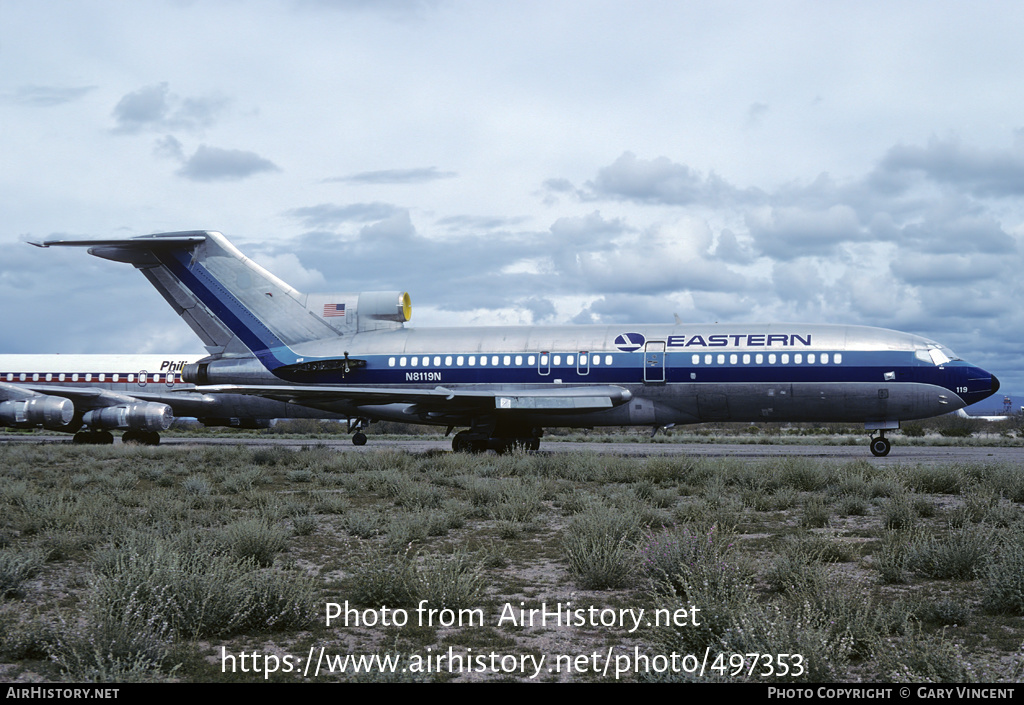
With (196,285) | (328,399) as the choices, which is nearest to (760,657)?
(328,399)

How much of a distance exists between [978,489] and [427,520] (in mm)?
9591

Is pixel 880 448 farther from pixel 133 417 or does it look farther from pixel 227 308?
pixel 133 417

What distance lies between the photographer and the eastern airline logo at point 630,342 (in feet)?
78.4

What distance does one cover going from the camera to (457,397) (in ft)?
78.4

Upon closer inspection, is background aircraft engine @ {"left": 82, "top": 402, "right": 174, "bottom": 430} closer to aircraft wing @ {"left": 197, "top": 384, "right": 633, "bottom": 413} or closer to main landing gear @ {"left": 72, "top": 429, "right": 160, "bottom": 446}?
main landing gear @ {"left": 72, "top": 429, "right": 160, "bottom": 446}

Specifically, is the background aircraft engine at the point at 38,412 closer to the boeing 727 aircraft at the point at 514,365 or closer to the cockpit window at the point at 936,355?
the boeing 727 aircraft at the point at 514,365

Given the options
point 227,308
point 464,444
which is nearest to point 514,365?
point 464,444

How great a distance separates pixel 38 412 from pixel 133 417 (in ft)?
10.7

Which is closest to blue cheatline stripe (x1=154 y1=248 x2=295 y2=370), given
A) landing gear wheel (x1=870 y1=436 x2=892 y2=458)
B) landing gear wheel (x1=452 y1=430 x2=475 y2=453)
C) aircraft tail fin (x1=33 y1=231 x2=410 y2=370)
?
aircraft tail fin (x1=33 y1=231 x2=410 y2=370)

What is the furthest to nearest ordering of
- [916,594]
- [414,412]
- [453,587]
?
[414,412] → [916,594] → [453,587]

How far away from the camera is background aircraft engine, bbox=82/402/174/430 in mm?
30234

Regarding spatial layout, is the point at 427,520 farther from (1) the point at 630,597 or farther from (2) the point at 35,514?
(2) the point at 35,514
